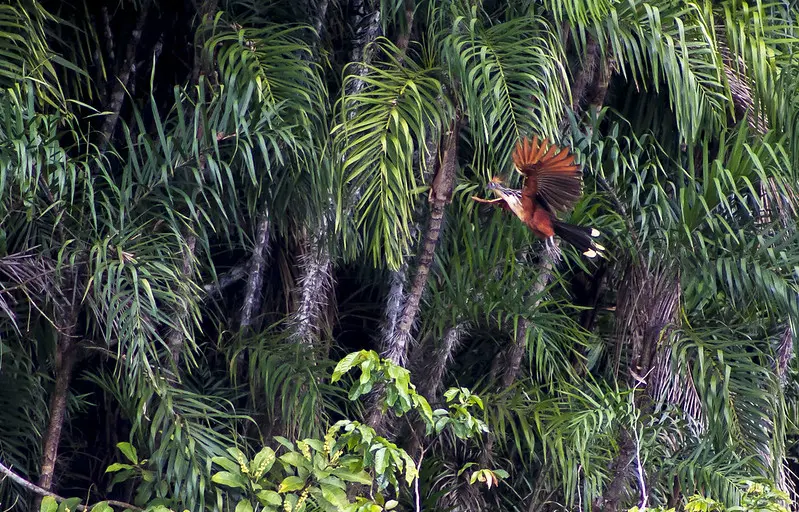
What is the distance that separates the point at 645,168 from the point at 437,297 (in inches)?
39.5

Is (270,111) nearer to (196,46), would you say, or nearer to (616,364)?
(196,46)

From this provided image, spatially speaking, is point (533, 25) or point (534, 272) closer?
point (533, 25)

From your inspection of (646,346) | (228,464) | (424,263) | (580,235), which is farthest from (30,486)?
(646,346)

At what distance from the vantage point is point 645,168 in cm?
366

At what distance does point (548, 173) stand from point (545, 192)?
0.11 meters

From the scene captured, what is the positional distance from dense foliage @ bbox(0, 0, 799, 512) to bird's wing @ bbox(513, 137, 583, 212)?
14 centimetres

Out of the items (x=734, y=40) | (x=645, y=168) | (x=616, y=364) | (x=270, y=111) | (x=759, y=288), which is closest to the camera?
(x=270, y=111)

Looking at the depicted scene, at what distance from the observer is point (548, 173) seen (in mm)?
3127

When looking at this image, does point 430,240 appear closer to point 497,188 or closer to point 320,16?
point 497,188

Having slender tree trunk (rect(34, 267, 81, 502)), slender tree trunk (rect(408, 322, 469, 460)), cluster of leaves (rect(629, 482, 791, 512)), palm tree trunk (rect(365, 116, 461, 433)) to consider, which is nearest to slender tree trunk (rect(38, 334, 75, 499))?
slender tree trunk (rect(34, 267, 81, 502))

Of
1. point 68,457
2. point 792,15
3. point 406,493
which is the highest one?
point 792,15

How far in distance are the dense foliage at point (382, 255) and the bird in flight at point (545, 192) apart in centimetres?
14

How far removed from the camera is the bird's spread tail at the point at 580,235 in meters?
3.36

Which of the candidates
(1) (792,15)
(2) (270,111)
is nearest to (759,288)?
(1) (792,15)
